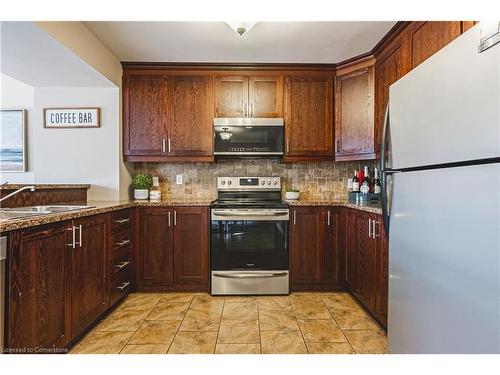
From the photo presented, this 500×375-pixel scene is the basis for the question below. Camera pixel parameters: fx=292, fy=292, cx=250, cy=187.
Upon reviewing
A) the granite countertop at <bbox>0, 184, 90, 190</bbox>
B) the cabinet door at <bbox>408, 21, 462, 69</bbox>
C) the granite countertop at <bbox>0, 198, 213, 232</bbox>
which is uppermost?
the cabinet door at <bbox>408, 21, 462, 69</bbox>

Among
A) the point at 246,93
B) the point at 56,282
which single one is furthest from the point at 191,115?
the point at 56,282

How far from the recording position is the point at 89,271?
1.99m

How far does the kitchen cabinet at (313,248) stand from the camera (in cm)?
285

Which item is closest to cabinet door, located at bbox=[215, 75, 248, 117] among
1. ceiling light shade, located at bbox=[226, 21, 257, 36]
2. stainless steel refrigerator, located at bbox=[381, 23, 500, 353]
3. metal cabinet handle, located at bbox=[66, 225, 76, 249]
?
ceiling light shade, located at bbox=[226, 21, 257, 36]

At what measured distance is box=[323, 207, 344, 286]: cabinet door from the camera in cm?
285

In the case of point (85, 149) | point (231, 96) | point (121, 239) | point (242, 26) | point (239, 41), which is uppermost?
point (239, 41)

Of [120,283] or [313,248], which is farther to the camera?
[313,248]

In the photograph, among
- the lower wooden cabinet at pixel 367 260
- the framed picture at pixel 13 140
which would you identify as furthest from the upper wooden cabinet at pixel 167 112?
the lower wooden cabinet at pixel 367 260

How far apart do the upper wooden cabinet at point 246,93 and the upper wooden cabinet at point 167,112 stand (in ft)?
0.38

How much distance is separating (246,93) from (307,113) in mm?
677

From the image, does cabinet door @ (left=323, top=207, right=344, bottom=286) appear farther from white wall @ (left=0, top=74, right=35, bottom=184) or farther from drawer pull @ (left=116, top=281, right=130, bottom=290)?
white wall @ (left=0, top=74, right=35, bottom=184)

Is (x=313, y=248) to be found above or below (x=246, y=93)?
below

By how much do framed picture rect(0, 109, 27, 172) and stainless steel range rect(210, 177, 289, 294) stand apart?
7.90 ft

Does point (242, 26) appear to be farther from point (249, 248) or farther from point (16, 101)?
point (16, 101)
